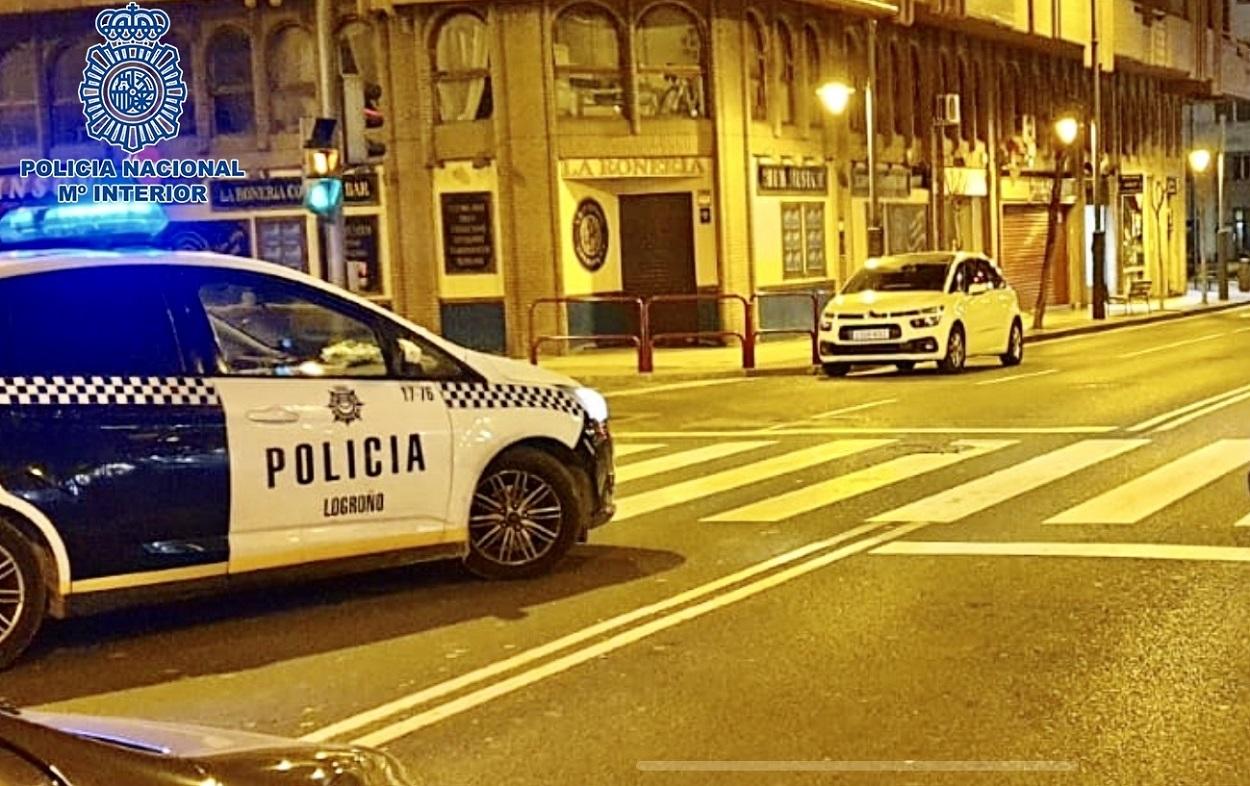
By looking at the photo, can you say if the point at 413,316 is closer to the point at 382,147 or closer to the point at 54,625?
the point at 382,147

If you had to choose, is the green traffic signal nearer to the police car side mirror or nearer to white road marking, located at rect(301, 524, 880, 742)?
white road marking, located at rect(301, 524, 880, 742)

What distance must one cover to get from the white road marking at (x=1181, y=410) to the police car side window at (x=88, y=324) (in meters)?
9.87

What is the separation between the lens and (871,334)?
2308cm

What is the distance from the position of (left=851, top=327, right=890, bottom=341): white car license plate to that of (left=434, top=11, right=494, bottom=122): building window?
29.3ft

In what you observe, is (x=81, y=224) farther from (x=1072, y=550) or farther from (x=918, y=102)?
(x=918, y=102)

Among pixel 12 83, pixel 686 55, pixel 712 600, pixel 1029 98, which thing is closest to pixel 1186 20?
→ pixel 1029 98

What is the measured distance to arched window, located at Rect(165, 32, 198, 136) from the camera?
100 feet

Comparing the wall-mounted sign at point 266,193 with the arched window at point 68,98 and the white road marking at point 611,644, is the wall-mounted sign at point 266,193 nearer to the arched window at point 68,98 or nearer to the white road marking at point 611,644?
the arched window at point 68,98

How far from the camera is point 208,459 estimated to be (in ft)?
25.6

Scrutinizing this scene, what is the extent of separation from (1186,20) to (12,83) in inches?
1321

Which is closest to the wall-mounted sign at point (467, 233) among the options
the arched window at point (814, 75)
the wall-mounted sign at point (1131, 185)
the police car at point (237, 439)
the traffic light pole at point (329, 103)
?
the arched window at point (814, 75)

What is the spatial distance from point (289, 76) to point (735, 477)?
1937cm

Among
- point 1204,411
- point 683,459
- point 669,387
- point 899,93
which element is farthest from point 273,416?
point 899,93

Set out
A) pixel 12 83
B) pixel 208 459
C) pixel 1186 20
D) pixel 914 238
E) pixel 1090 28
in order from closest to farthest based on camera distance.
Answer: pixel 208 459, pixel 12 83, pixel 914 238, pixel 1090 28, pixel 1186 20
